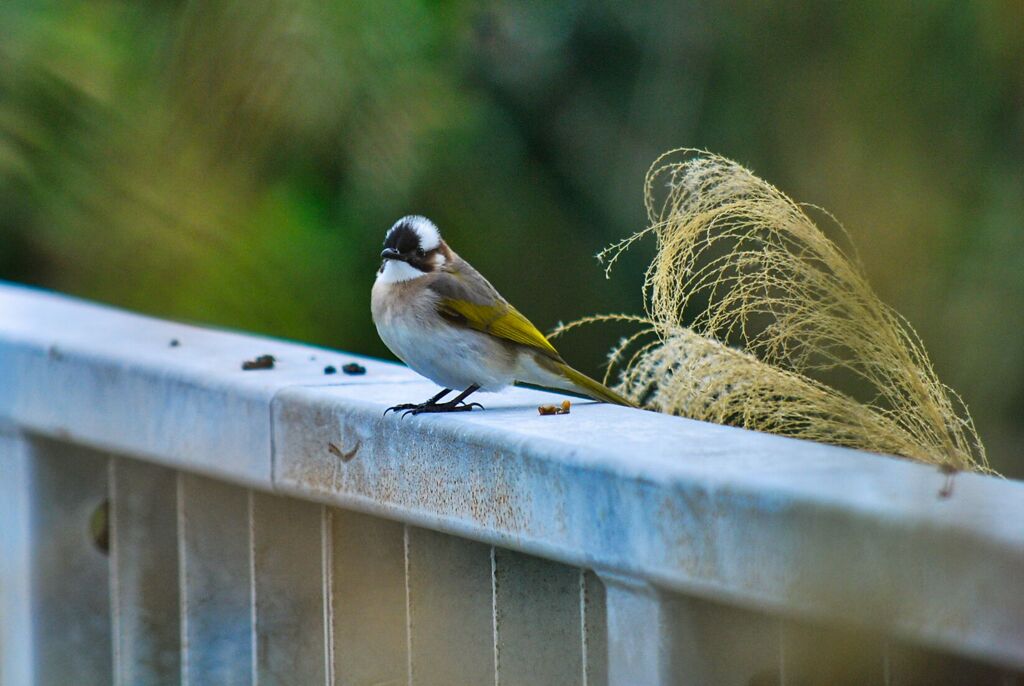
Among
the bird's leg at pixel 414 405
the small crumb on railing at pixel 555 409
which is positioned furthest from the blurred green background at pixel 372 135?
the small crumb on railing at pixel 555 409

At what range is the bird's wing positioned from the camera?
11.4 ft

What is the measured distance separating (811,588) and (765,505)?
72 cm

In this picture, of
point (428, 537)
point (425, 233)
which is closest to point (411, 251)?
point (425, 233)

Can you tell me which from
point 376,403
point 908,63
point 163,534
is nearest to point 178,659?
point 163,534

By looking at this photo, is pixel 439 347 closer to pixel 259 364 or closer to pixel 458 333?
pixel 458 333

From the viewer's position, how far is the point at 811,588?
0.99 metres

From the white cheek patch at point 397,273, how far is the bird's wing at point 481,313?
0.08 metres

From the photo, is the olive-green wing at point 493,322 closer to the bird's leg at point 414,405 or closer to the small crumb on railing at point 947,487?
the bird's leg at point 414,405

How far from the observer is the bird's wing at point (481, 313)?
3.46 metres

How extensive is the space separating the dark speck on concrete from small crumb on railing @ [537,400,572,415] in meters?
0.68

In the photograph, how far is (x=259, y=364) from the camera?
3.04 m

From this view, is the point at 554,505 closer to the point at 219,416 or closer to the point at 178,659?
the point at 219,416

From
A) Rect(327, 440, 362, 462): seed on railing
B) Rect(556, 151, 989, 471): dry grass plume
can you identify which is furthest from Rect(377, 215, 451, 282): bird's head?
Rect(327, 440, 362, 462): seed on railing

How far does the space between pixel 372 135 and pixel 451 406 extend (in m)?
0.71
